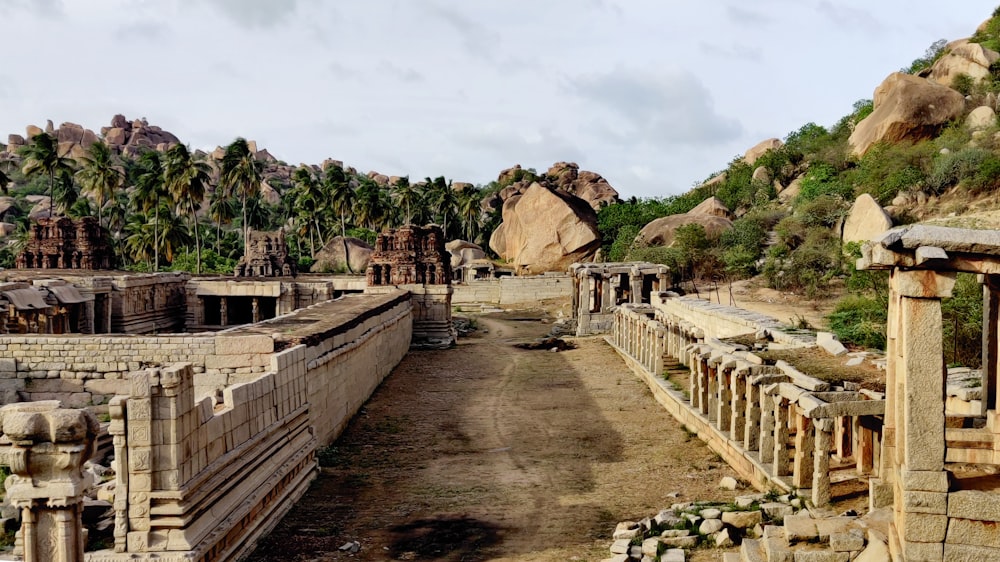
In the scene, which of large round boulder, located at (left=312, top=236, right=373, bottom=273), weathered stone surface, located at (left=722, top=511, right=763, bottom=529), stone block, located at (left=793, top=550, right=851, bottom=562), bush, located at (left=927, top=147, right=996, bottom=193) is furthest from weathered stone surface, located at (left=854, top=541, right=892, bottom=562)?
large round boulder, located at (left=312, top=236, right=373, bottom=273)

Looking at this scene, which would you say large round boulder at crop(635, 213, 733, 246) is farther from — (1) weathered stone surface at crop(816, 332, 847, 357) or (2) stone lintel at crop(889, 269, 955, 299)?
(2) stone lintel at crop(889, 269, 955, 299)

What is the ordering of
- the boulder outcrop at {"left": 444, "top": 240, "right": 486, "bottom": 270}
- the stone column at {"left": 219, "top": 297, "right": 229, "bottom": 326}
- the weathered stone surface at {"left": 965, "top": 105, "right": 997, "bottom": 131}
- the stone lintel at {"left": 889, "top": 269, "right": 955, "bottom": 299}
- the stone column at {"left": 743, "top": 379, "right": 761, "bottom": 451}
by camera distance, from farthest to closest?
the boulder outcrop at {"left": 444, "top": 240, "right": 486, "bottom": 270} → the weathered stone surface at {"left": 965, "top": 105, "right": 997, "bottom": 131} → the stone column at {"left": 219, "top": 297, "right": 229, "bottom": 326} → the stone column at {"left": 743, "top": 379, "right": 761, "bottom": 451} → the stone lintel at {"left": 889, "top": 269, "right": 955, "bottom": 299}

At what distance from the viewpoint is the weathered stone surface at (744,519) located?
9070mm

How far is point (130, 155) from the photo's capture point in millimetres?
126438

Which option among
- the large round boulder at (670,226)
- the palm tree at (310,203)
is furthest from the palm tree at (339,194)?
the large round boulder at (670,226)

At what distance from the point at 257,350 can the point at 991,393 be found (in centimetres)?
1030

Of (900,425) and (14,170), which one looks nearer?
(900,425)

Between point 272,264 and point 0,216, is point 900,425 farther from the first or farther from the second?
point 0,216

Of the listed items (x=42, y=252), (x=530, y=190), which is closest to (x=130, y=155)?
(x=530, y=190)

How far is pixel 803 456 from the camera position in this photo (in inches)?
388

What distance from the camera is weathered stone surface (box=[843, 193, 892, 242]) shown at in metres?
32.5

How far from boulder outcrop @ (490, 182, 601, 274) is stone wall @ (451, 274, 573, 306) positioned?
5.81 metres

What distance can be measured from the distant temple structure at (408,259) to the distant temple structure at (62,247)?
14.5 m

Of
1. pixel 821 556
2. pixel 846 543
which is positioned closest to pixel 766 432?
pixel 846 543
